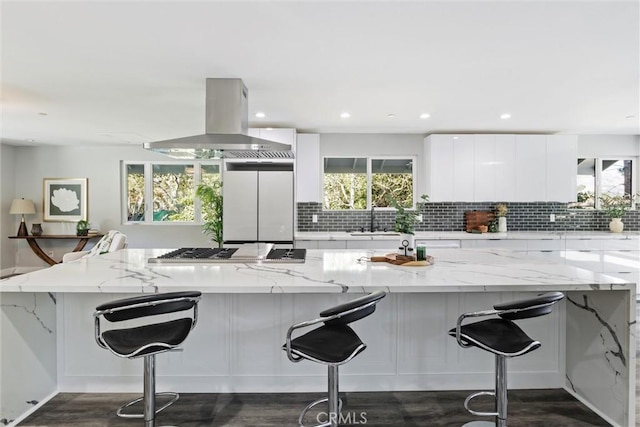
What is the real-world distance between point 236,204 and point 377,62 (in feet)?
8.32

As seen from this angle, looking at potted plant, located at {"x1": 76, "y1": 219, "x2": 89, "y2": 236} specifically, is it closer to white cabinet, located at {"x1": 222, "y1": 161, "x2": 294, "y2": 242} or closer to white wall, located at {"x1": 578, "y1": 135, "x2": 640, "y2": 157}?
white cabinet, located at {"x1": 222, "y1": 161, "x2": 294, "y2": 242}

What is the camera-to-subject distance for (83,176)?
6.42m

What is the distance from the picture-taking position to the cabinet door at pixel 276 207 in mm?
4438

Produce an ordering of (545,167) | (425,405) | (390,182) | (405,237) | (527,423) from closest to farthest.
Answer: (527,423)
(425,405)
(405,237)
(545,167)
(390,182)

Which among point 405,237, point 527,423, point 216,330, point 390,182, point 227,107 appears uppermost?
point 227,107

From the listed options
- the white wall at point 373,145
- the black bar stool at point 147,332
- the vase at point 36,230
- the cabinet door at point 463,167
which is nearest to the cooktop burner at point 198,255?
the black bar stool at point 147,332

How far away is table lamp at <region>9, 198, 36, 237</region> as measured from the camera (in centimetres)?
610

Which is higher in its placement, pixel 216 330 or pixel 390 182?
pixel 390 182

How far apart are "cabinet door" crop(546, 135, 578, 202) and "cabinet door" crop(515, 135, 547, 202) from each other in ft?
0.22

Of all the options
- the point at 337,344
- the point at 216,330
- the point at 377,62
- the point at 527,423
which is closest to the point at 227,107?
the point at 377,62

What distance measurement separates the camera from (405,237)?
8.29 ft

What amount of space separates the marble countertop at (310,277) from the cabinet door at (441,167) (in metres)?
2.47

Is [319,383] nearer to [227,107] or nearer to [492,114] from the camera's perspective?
[227,107]

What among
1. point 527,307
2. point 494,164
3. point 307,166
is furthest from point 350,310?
point 494,164
